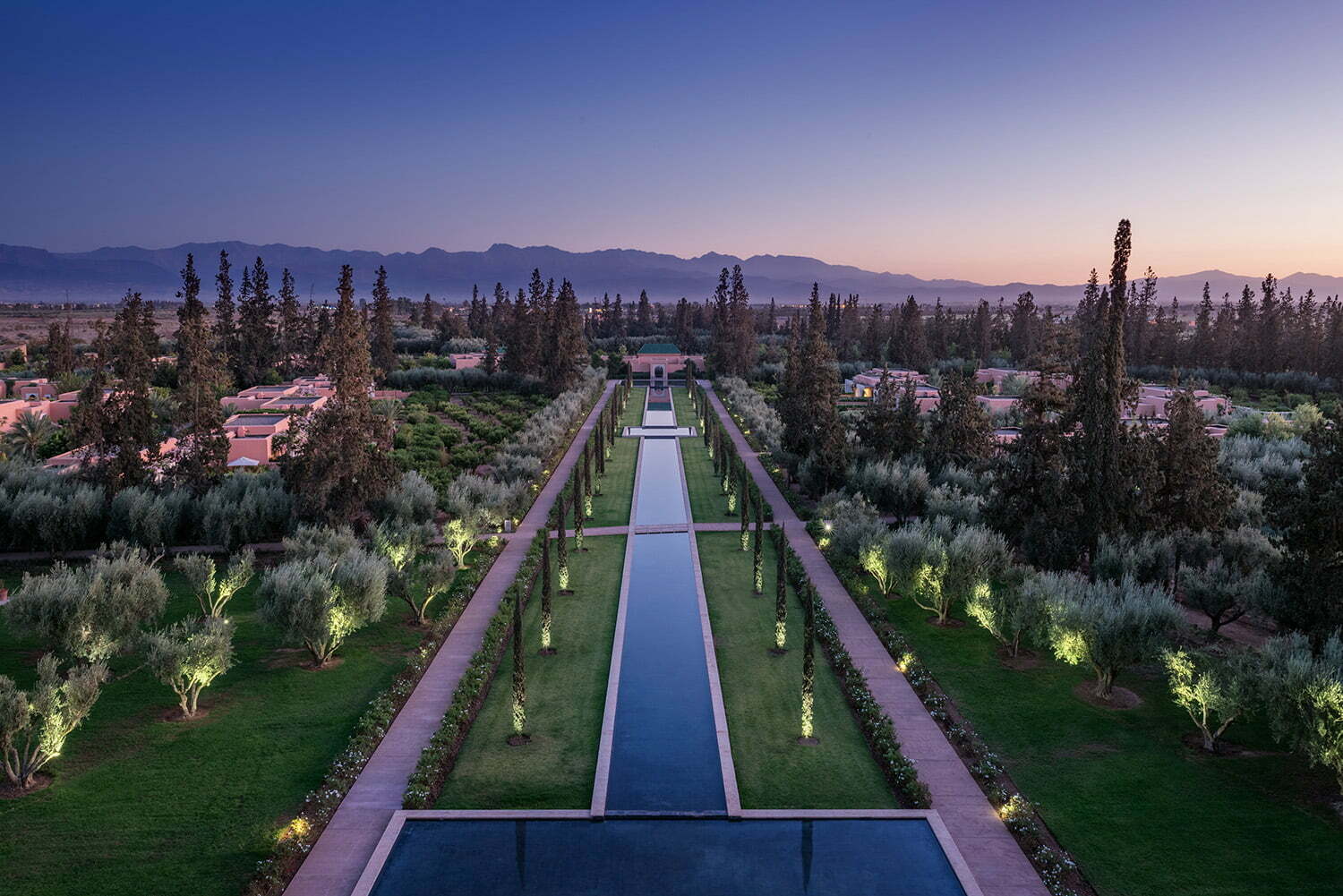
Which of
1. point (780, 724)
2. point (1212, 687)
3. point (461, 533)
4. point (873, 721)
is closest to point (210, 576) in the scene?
point (461, 533)

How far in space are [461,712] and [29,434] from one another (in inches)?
1638

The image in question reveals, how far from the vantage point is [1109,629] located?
18703 mm

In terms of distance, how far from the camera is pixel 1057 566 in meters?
25.6

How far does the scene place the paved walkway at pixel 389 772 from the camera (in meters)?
13.1

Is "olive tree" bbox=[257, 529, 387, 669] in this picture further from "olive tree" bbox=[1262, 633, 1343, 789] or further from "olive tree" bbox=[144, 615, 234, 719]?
"olive tree" bbox=[1262, 633, 1343, 789]

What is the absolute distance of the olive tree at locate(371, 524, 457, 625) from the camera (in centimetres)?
2364

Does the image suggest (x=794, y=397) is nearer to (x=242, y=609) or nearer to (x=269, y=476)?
(x=269, y=476)

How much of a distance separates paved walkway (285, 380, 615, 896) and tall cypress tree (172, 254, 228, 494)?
14.7 m

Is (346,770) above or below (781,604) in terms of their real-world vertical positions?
below

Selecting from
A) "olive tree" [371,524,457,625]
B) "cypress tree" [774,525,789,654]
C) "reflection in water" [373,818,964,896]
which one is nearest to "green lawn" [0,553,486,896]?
"olive tree" [371,524,457,625]

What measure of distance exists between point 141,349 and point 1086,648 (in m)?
34.7

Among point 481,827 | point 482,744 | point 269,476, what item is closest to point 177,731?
point 482,744

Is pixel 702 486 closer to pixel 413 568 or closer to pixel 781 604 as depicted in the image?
pixel 413 568

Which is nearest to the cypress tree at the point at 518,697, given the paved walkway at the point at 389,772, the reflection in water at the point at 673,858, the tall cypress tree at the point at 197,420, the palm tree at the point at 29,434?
the paved walkway at the point at 389,772
